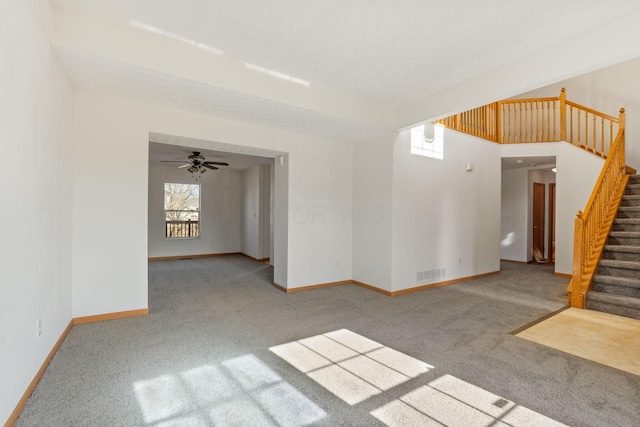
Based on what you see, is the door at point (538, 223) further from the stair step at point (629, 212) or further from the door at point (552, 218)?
the stair step at point (629, 212)

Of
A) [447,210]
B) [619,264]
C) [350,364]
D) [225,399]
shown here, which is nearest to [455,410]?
[350,364]

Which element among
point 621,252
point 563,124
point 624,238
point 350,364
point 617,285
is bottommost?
point 350,364

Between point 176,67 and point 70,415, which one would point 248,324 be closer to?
point 70,415

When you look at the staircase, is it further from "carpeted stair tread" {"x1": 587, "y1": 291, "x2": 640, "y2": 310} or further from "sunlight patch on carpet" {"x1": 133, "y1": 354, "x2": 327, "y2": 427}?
"sunlight patch on carpet" {"x1": 133, "y1": 354, "x2": 327, "y2": 427}

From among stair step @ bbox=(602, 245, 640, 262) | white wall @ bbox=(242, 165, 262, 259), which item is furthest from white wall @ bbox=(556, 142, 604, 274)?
white wall @ bbox=(242, 165, 262, 259)

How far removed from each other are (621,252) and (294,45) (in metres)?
5.17

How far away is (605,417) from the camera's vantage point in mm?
1870

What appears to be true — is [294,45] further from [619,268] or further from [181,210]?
[181,210]

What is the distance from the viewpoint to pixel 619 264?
4.07 metres

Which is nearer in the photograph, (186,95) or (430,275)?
(186,95)

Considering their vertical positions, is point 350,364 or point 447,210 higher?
point 447,210

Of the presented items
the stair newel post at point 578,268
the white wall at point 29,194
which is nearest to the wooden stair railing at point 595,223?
the stair newel post at point 578,268

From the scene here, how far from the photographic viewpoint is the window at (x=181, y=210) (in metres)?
8.38

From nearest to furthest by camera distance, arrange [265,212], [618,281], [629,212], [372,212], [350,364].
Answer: [350,364] → [618,281] → [629,212] → [372,212] → [265,212]
